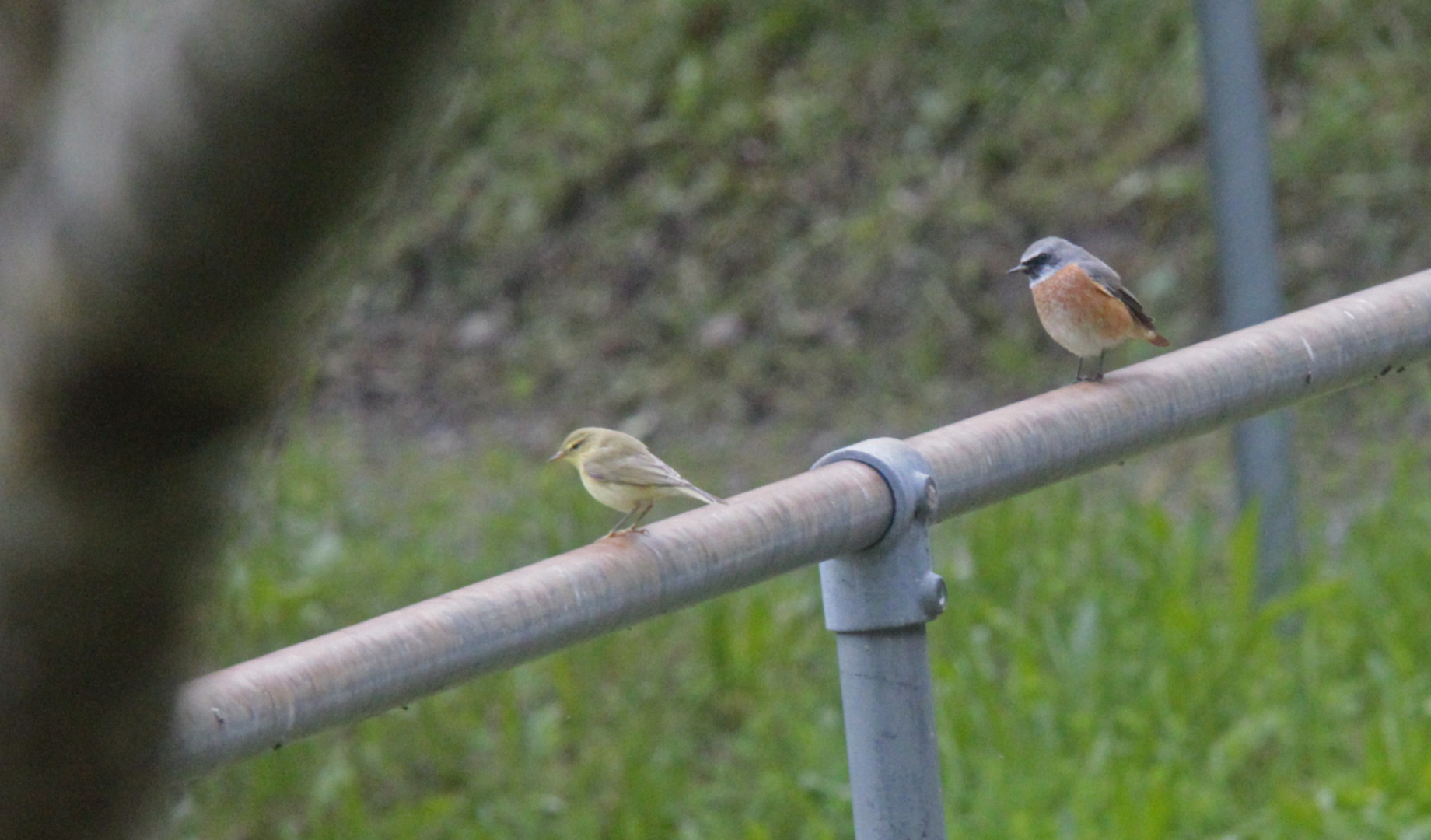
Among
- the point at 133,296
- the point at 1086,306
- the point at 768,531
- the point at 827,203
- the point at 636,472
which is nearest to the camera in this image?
the point at 133,296

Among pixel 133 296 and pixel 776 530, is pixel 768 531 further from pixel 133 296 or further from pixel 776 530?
pixel 133 296

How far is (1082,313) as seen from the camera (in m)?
2.84

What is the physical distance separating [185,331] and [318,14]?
0.42ft

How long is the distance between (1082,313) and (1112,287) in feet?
0.26

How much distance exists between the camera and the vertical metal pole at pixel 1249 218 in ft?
14.6

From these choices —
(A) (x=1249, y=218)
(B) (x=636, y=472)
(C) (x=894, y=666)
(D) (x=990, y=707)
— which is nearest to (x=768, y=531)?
(C) (x=894, y=666)

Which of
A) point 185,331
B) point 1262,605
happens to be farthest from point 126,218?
point 1262,605

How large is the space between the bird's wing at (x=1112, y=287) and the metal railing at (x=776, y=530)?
844 millimetres

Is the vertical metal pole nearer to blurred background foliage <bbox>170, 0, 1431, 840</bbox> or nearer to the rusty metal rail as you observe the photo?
blurred background foliage <bbox>170, 0, 1431, 840</bbox>

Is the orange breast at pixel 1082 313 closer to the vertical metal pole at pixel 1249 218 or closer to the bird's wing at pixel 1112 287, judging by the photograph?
the bird's wing at pixel 1112 287

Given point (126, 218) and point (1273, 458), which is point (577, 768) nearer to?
point (1273, 458)

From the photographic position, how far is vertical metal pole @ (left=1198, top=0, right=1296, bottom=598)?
4461mm

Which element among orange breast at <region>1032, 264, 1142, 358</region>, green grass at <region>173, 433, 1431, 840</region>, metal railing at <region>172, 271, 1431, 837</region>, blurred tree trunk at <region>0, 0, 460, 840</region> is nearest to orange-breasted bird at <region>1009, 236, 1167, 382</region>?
orange breast at <region>1032, 264, 1142, 358</region>

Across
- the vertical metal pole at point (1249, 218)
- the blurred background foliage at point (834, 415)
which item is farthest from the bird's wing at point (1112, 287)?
the vertical metal pole at point (1249, 218)
